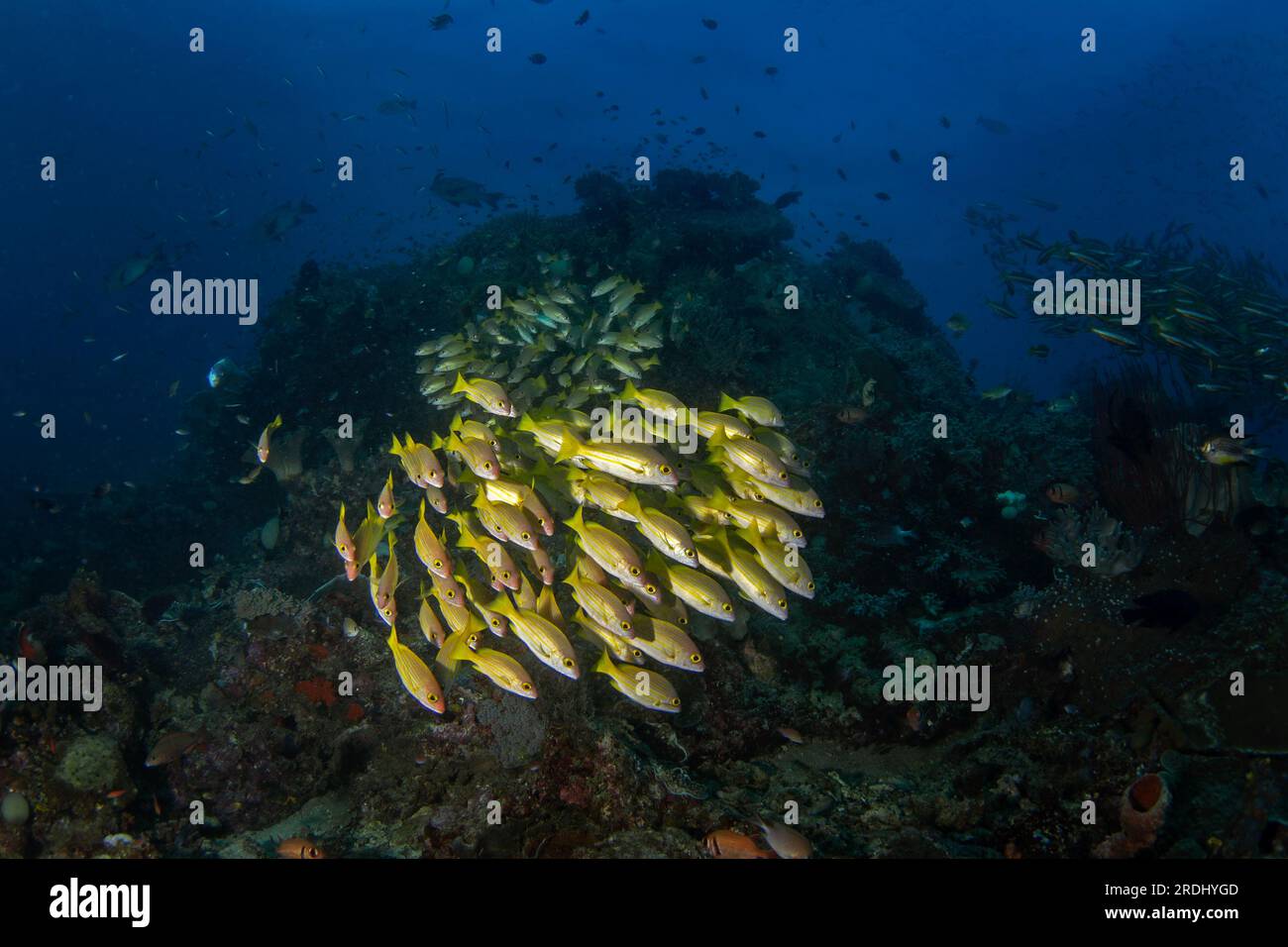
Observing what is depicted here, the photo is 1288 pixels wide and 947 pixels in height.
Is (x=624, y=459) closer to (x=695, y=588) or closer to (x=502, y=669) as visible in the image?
(x=695, y=588)

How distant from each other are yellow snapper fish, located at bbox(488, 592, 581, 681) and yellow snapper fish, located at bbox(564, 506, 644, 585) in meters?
0.55

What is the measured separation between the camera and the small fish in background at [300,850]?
14.4 ft

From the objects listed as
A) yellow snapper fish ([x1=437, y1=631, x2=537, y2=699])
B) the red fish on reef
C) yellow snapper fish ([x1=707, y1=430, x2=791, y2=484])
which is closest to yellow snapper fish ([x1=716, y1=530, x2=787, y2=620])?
yellow snapper fish ([x1=707, y1=430, x2=791, y2=484])

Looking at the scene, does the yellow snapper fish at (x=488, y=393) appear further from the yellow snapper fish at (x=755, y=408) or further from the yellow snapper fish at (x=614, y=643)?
the yellow snapper fish at (x=614, y=643)

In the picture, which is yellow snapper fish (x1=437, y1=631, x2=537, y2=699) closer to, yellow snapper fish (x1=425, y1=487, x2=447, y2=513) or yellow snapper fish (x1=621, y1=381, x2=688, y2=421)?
yellow snapper fish (x1=425, y1=487, x2=447, y2=513)

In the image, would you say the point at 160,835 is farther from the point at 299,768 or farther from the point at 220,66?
the point at 220,66

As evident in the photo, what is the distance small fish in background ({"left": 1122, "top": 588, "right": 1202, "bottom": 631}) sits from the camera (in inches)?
220

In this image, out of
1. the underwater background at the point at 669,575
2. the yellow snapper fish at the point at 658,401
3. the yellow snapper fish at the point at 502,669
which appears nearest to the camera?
the yellow snapper fish at the point at 502,669

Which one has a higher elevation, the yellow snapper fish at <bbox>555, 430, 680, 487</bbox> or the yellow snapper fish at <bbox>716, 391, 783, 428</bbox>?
the yellow snapper fish at <bbox>716, 391, 783, 428</bbox>

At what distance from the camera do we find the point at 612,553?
4.14m

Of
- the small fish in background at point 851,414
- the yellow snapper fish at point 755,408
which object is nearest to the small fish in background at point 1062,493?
the small fish in background at point 851,414

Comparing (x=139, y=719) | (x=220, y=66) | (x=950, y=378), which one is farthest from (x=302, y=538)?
(x=220, y=66)

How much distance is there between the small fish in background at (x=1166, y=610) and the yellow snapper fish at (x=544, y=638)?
16.9 ft

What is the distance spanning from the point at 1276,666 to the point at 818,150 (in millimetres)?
75429
